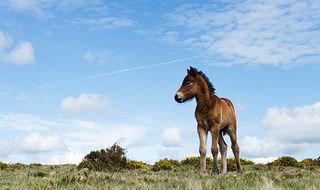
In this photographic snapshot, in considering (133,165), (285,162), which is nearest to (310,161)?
(285,162)

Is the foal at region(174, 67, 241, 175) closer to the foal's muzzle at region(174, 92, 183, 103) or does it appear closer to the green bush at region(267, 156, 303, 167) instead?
the foal's muzzle at region(174, 92, 183, 103)

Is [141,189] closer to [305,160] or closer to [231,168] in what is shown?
[231,168]

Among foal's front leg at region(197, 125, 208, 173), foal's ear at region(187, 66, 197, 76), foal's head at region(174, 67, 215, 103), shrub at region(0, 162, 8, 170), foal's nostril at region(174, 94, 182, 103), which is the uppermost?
foal's ear at region(187, 66, 197, 76)

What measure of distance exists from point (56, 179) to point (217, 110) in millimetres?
8357

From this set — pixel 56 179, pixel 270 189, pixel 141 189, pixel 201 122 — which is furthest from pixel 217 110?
pixel 270 189

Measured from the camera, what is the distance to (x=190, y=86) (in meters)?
16.7

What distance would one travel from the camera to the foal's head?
16.6 m

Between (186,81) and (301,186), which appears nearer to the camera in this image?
(301,186)

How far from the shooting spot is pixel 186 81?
54.9ft

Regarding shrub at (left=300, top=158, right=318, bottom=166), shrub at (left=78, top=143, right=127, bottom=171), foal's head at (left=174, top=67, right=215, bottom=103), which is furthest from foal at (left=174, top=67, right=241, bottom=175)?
shrub at (left=300, top=158, right=318, bottom=166)

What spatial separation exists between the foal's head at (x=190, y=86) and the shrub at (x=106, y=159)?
929cm

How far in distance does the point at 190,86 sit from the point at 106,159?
1022 centimetres

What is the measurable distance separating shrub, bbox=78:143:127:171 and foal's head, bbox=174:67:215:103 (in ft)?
30.5

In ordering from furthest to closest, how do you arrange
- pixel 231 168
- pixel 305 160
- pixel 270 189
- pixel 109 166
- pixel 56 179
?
1. pixel 305 160
2. pixel 231 168
3. pixel 109 166
4. pixel 56 179
5. pixel 270 189
